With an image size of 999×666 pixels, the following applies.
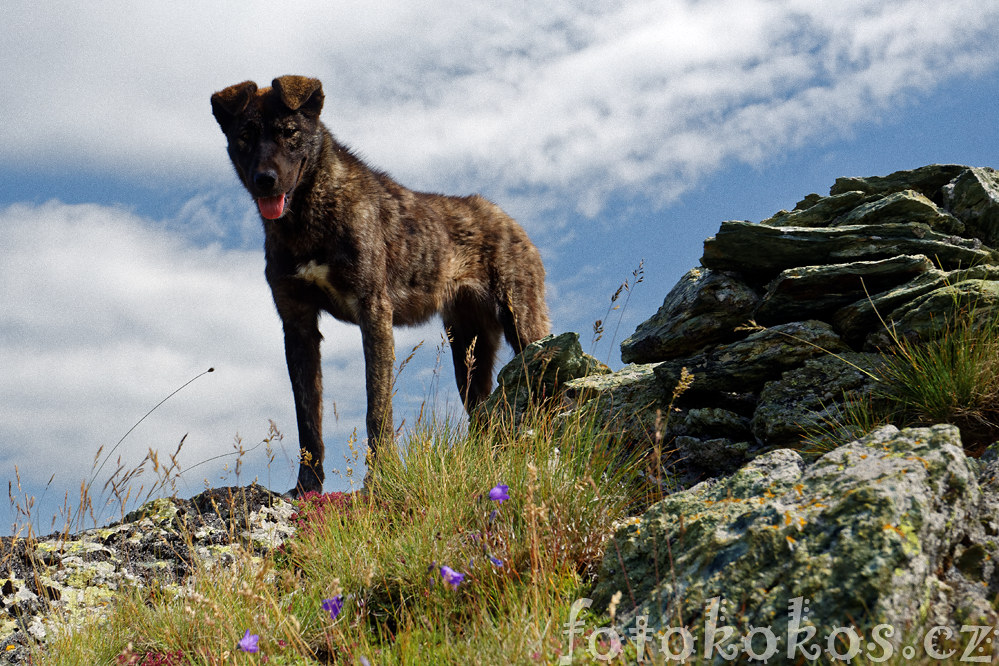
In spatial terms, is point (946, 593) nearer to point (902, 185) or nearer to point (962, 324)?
point (962, 324)

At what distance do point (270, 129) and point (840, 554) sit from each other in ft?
20.5

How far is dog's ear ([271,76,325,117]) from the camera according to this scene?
23.6ft

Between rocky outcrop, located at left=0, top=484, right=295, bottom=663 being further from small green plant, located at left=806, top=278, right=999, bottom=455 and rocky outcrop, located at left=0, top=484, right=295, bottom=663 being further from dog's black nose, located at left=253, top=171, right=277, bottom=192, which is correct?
small green plant, located at left=806, top=278, right=999, bottom=455

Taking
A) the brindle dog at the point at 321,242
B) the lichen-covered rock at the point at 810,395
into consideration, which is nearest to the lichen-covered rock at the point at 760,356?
the lichen-covered rock at the point at 810,395

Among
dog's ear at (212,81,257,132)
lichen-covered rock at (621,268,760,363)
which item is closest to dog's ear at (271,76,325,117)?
dog's ear at (212,81,257,132)

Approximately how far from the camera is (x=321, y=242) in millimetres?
7492

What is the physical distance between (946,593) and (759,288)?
3.75m

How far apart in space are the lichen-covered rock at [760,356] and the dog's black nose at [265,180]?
400 centimetres

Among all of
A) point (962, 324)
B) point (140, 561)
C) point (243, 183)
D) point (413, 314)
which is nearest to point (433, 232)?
point (413, 314)

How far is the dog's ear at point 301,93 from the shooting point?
720 cm

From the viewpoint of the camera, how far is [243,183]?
301 inches

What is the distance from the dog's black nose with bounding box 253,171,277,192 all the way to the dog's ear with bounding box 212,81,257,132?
0.77m

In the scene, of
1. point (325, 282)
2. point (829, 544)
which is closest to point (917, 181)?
point (829, 544)

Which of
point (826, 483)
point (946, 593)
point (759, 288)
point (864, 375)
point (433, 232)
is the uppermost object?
point (433, 232)
